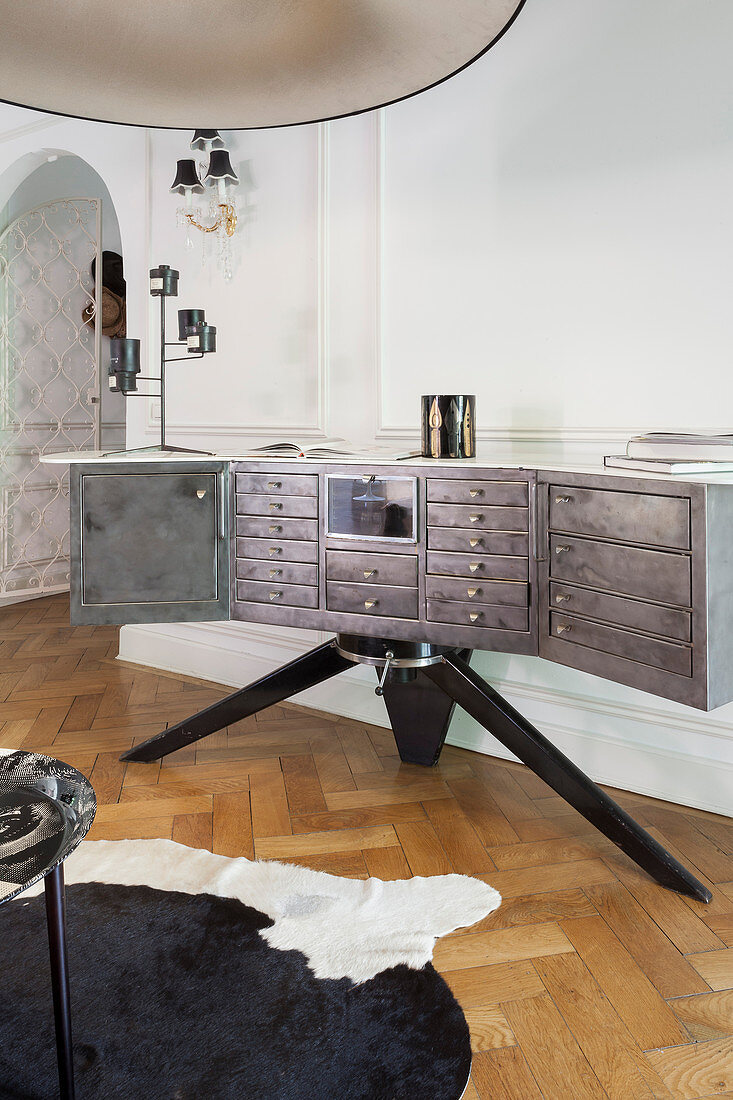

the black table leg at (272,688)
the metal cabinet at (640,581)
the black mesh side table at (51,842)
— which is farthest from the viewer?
the black table leg at (272,688)

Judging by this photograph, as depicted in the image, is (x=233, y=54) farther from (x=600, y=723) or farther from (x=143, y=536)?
(x=600, y=723)

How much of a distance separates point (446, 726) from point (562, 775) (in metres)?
0.60

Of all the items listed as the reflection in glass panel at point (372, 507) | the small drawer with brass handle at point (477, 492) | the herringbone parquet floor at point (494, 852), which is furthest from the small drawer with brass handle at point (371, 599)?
the herringbone parquet floor at point (494, 852)

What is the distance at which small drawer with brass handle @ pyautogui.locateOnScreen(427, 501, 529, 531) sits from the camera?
6.66ft

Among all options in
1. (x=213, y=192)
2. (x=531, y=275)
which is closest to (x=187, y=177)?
(x=213, y=192)

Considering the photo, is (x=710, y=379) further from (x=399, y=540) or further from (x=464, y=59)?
(x=464, y=59)

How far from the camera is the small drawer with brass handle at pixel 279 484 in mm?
2314

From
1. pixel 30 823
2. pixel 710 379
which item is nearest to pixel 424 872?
pixel 30 823

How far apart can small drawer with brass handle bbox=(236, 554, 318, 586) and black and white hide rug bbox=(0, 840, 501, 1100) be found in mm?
763

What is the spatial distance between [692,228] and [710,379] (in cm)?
41

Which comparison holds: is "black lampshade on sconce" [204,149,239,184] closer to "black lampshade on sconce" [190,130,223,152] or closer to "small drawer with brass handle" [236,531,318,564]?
"black lampshade on sconce" [190,130,223,152]

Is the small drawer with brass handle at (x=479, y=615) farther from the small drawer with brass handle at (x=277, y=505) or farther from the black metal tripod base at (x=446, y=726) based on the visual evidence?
the small drawer with brass handle at (x=277, y=505)

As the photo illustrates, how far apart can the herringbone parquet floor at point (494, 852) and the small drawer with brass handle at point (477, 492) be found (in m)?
0.86

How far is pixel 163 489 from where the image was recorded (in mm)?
2385
